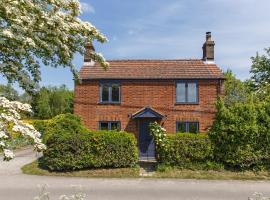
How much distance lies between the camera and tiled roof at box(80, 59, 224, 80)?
24203 mm

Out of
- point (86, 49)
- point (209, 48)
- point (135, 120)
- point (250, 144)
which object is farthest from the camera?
point (209, 48)

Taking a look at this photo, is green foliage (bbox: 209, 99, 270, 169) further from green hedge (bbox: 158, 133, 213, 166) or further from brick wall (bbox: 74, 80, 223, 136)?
brick wall (bbox: 74, 80, 223, 136)

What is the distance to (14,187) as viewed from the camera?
14141 mm

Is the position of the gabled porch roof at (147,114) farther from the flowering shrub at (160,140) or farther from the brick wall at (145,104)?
the flowering shrub at (160,140)

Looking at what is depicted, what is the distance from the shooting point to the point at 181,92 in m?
24.2

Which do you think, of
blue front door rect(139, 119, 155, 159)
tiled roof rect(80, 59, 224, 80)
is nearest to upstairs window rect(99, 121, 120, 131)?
blue front door rect(139, 119, 155, 159)

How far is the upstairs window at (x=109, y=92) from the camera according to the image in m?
24.3

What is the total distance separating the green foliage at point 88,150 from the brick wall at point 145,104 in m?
6.26

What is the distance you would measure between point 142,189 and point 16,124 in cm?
1074

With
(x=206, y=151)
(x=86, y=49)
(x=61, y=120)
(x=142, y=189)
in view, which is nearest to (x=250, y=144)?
(x=206, y=151)

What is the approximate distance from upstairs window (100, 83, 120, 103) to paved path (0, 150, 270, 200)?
8917 millimetres

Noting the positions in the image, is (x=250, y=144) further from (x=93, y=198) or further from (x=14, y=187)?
(x=14, y=187)

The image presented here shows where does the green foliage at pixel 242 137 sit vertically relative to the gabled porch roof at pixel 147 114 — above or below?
below

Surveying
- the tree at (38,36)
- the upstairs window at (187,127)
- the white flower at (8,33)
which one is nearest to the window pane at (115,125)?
the upstairs window at (187,127)
